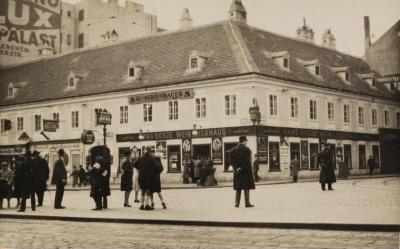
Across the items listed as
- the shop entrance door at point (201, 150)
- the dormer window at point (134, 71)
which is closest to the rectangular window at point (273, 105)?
the shop entrance door at point (201, 150)

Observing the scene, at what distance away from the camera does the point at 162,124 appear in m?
40.5

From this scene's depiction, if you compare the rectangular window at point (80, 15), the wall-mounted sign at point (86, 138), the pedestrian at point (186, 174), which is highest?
the rectangular window at point (80, 15)

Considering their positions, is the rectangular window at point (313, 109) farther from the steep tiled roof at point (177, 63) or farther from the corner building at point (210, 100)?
the steep tiled roof at point (177, 63)

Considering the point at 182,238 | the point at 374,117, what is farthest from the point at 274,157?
the point at 182,238

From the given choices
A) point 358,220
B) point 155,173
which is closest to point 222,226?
point 358,220

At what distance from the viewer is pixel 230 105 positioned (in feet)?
123

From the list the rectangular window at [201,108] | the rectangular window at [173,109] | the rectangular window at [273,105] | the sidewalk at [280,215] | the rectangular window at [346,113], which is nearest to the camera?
the sidewalk at [280,215]

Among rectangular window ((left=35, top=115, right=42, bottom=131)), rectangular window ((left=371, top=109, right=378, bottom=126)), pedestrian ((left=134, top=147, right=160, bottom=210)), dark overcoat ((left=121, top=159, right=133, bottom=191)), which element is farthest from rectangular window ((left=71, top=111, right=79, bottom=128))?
pedestrian ((left=134, top=147, right=160, bottom=210))

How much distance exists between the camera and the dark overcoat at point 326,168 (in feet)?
74.5

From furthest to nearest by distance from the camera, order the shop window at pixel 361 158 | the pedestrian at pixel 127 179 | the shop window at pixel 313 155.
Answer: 1. the shop window at pixel 361 158
2. the shop window at pixel 313 155
3. the pedestrian at pixel 127 179

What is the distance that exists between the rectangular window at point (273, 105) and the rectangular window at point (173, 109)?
21.4 feet

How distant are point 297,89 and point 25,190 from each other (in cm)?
2667

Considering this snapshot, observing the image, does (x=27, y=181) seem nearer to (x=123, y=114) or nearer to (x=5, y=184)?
(x=5, y=184)

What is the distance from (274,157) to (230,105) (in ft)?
14.8
